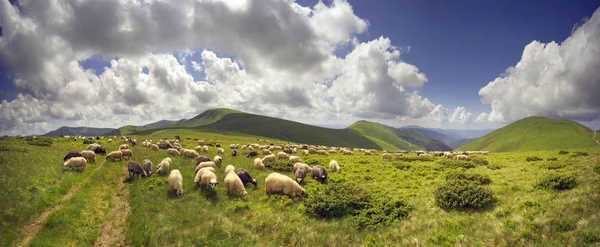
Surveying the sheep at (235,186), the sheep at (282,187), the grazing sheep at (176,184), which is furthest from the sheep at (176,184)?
the sheep at (282,187)

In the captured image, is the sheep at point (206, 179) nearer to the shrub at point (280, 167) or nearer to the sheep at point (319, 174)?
the sheep at point (319, 174)

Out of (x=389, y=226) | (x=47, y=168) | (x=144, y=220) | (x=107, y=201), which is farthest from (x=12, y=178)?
(x=389, y=226)

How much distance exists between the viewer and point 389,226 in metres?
13.0

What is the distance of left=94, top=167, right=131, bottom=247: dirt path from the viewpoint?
12.7 meters

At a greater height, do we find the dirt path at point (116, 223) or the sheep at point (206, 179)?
the sheep at point (206, 179)

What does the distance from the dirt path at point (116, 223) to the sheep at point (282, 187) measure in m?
9.73

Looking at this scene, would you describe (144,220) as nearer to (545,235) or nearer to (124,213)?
(124,213)

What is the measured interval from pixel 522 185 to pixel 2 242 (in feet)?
98.9

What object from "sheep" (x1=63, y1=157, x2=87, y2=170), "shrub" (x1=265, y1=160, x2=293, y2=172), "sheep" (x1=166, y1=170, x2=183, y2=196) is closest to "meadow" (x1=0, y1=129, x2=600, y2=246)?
"sheep" (x1=166, y1=170, x2=183, y2=196)

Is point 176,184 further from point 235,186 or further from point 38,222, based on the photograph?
point 38,222

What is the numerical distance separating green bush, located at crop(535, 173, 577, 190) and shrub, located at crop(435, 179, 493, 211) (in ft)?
13.5

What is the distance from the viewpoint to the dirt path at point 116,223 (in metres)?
12.7

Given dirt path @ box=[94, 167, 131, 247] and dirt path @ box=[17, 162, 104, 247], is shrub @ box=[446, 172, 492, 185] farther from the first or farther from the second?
dirt path @ box=[17, 162, 104, 247]

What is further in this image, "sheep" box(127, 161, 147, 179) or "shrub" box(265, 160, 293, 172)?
"shrub" box(265, 160, 293, 172)
